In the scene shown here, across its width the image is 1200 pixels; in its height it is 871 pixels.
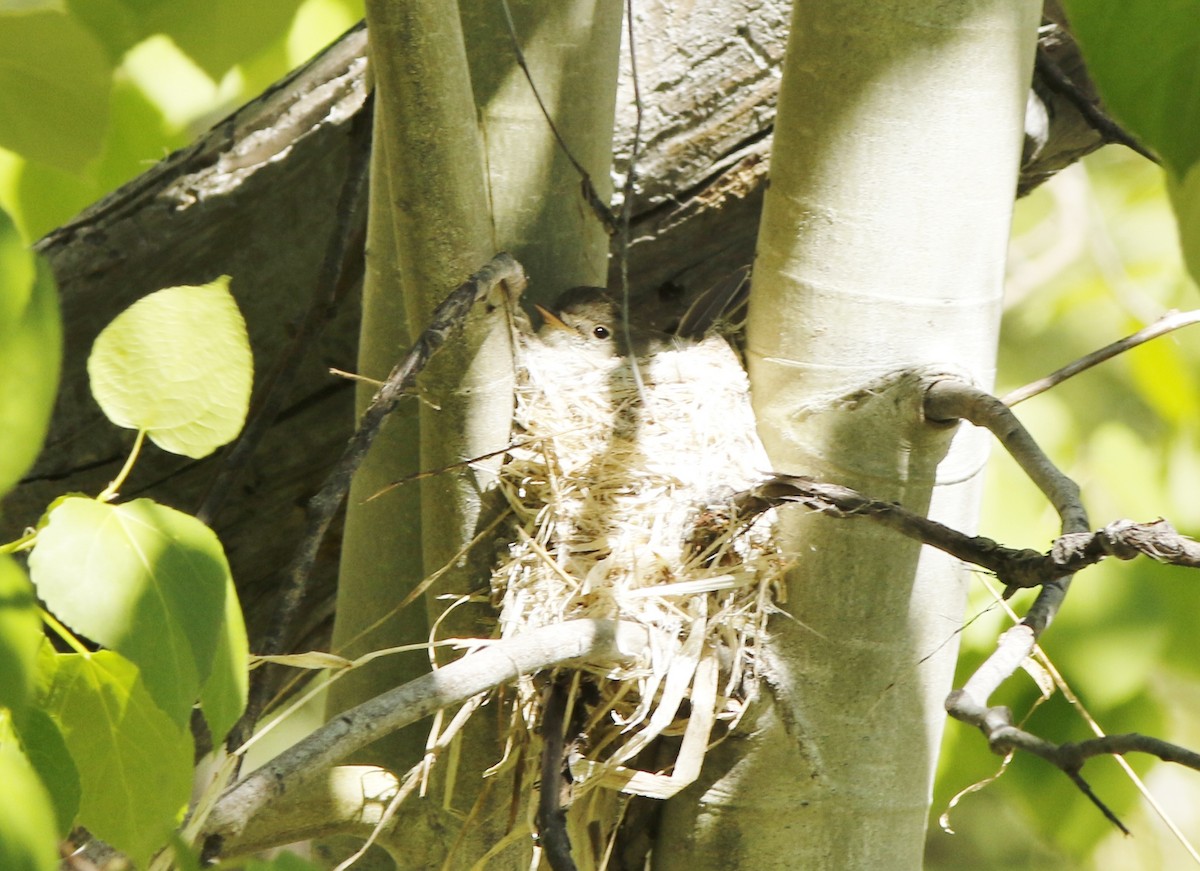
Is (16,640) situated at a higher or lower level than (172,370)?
lower

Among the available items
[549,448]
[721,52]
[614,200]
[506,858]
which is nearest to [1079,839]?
[506,858]

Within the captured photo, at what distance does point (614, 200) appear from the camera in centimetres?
158

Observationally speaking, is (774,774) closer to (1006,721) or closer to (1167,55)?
(1006,721)

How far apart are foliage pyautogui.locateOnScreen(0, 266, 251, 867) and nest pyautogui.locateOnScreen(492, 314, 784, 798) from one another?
511 mm

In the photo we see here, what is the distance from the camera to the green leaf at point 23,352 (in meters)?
0.29

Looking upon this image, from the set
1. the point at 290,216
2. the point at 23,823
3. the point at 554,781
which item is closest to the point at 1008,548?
the point at 554,781

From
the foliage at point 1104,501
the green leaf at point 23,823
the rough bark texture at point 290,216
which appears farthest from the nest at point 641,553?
the green leaf at point 23,823

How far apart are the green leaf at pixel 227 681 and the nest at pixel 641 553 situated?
0.51m

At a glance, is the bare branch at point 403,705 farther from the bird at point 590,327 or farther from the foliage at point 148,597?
the bird at point 590,327

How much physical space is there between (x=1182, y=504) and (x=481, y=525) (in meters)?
1.22

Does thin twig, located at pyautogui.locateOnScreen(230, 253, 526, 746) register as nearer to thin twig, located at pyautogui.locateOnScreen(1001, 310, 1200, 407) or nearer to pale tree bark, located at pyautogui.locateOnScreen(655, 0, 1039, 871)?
pale tree bark, located at pyautogui.locateOnScreen(655, 0, 1039, 871)

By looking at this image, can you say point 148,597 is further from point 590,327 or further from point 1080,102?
point 1080,102

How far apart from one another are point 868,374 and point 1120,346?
0.23 m

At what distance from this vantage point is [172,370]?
0.62 metres
